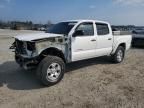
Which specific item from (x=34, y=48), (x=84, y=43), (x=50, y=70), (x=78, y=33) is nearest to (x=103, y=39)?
(x=84, y=43)

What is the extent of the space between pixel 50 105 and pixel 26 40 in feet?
6.85

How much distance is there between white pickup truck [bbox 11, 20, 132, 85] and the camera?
19.5 ft

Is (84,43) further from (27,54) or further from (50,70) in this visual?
(27,54)

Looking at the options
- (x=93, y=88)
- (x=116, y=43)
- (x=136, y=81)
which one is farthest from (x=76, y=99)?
(x=116, y=43)

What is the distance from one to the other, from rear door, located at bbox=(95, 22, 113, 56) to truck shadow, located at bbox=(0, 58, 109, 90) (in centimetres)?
99

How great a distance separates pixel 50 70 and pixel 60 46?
2.70ft

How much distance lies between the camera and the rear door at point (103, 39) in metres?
7.99

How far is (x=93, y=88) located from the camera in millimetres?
5883

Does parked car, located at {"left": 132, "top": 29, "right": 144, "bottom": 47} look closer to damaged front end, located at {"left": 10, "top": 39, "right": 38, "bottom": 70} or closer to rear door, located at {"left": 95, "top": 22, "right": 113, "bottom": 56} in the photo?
rear door, located at {"left": 95, "top": 22, "right": 113, "bottom": 56}

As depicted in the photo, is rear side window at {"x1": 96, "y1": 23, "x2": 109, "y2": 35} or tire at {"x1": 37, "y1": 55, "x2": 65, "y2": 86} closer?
tire at {"x1": 37, "y1": 55, "x2": 65, "y2": 86}

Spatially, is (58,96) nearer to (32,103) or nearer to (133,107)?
(32,103)

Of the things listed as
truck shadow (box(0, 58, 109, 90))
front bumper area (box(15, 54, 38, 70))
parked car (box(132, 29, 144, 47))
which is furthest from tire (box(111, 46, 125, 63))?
parked car (box(132, 29, 144, 47))

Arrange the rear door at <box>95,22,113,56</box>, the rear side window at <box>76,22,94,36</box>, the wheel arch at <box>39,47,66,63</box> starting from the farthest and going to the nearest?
the rear door at <box>95,22,113,56</box>, the rear side window at <box>76,22,94,36</box>, the wheel arch at <box>39,47,66,63</box>

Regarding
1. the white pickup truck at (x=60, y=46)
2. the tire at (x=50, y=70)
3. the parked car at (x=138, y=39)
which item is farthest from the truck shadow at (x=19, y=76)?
the parked car at (x=138, y=39)
